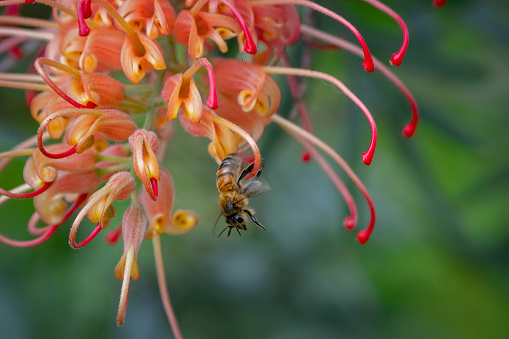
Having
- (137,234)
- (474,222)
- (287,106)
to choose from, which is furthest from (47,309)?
(474,222)

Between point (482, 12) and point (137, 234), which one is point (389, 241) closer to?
point (482, 12)

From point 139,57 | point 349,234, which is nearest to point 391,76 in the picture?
point 139,57

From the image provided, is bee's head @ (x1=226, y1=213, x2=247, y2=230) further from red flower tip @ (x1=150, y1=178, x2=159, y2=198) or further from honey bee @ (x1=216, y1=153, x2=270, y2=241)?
red flower tip @ (x1=150, y1=178, x2=159, y2=198)

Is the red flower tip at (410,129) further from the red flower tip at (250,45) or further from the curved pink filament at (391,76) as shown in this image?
the red flower tip at (250,45)

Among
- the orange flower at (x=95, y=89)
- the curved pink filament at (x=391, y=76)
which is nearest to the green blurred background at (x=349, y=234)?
the curved pink filament at (x=391, y=76)

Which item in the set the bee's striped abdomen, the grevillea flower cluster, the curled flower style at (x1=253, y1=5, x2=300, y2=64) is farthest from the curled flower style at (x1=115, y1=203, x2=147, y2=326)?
the curled flower style at (x1=253, y1=5, x2=300, y2=64)
